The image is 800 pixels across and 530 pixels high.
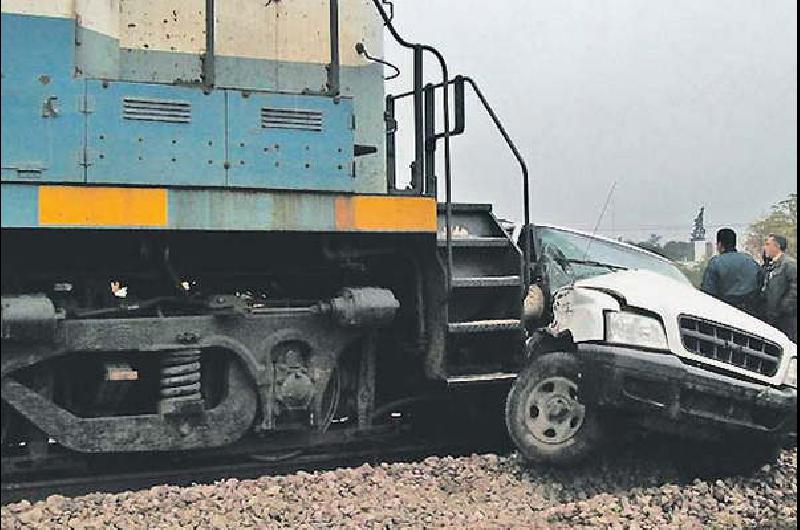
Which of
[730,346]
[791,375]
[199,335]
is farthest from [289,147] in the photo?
[791,375]

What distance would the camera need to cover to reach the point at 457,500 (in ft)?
16.9

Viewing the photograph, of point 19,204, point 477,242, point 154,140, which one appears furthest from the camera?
point 477,242

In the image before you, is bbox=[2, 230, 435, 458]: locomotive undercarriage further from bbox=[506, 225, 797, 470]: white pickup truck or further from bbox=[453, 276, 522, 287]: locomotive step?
bbox=[506, 225, 797, 470]: white pickup truck

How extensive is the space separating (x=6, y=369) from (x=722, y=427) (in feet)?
11.8

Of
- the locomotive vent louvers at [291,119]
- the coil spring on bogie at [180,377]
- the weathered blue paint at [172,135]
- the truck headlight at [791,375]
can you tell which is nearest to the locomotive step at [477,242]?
the weathered blue paint at [172,135]

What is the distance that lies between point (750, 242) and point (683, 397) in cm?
290

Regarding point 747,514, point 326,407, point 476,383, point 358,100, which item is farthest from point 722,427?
point 358,100

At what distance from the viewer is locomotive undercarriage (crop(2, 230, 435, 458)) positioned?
4.41 meters

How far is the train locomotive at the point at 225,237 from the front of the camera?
434 cm

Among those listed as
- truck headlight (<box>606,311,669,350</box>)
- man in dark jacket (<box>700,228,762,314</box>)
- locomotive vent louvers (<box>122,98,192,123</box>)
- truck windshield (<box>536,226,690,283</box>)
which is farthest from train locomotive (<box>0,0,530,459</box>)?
man in dark jacket (<box>700,228,762,314</box>)

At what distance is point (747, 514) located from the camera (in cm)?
512

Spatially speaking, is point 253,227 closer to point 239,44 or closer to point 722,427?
point 239,44

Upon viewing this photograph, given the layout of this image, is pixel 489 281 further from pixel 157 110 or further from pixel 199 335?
pixel 157 110

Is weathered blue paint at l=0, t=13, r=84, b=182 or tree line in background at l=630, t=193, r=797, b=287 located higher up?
weathered blue paint at l=0, t=13, r=84, b=182
